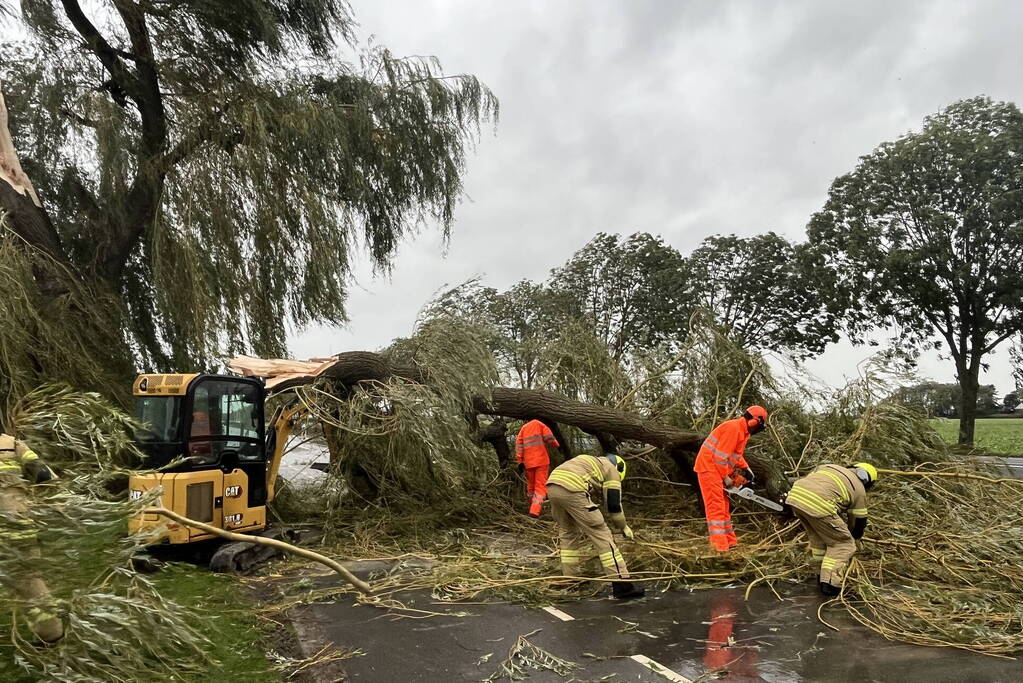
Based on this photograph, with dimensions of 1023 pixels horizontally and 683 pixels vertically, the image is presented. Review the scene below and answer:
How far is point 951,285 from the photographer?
16.0 m

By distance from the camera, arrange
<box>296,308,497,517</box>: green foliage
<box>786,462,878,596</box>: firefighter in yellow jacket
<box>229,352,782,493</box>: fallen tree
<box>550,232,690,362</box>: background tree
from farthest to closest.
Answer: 1. <box>550,232,690,362</box>: background tree
2. <box>229,352,782,493</box>: fallen tree
3. <box>296,308,497,517</box>: green foliage
4. <box>786,462,878,596</box>: firefighter in yellow jacket

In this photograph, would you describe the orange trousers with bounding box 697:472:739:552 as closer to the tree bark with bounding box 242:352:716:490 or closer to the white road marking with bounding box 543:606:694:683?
the tree bark with bounding box 242:352:716:490

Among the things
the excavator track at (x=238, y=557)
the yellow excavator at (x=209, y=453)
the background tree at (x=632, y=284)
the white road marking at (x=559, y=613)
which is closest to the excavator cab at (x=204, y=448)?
the yellow excavator at (x=209, y=453)

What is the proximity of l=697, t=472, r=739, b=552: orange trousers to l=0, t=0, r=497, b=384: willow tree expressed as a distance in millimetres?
5011

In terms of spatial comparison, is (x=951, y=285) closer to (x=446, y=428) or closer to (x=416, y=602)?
(x=446, y=428)

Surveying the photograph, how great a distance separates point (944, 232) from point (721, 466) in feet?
41.0

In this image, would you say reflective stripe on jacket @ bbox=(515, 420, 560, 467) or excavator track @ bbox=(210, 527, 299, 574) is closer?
excavator track @ bbox=(210, 527, 299, 574)

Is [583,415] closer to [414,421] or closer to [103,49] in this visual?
[414,421]

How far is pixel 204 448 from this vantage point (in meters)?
6.45

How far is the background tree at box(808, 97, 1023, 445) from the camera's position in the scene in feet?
49.9

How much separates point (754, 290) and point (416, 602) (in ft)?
53.1

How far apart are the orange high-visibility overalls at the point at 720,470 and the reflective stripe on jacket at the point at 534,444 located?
2267 millimetres

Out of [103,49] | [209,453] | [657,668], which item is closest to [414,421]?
[209,453]

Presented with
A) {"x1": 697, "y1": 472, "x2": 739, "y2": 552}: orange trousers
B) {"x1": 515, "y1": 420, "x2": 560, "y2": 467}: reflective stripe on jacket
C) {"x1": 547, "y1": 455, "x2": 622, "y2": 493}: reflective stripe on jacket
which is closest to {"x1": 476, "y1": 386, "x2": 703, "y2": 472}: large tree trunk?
{"x1": 515, "y1": 420, "x2": 560, "y2": 467}: reflective stripe on jacket
